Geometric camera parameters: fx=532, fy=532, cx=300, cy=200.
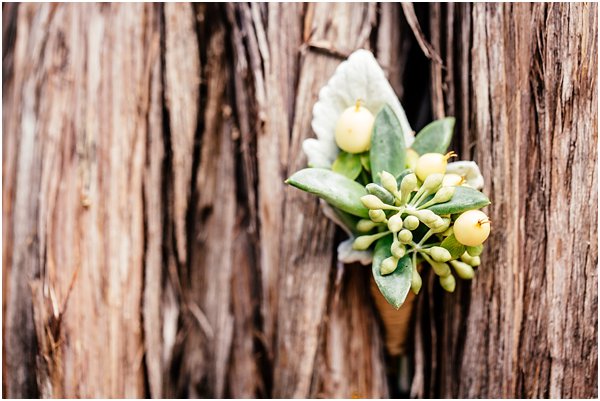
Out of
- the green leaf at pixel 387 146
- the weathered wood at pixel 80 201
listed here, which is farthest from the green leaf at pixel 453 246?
the weathered wood at pixel 80 201

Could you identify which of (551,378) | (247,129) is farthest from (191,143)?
(551,378)

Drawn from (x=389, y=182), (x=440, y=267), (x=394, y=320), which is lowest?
(x=394, y=320)

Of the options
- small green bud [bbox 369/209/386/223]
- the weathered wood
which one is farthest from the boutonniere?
the weathered wood

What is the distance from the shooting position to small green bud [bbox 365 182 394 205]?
604 mm

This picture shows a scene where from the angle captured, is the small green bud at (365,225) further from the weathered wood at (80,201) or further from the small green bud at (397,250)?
the weathered wood at (80,201)

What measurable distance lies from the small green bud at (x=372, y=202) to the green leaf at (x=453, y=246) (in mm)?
82

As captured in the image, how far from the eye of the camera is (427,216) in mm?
578

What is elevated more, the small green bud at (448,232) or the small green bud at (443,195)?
the small green bud at (443,195)

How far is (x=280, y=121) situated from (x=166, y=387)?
0.47 m

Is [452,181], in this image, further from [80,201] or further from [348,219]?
[80,201]

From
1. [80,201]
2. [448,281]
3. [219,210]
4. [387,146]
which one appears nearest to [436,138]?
[387,146]

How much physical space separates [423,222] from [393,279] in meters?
0.07

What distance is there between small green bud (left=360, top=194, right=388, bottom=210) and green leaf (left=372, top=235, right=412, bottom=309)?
64 mm

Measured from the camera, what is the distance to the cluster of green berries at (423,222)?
0.58 metres
